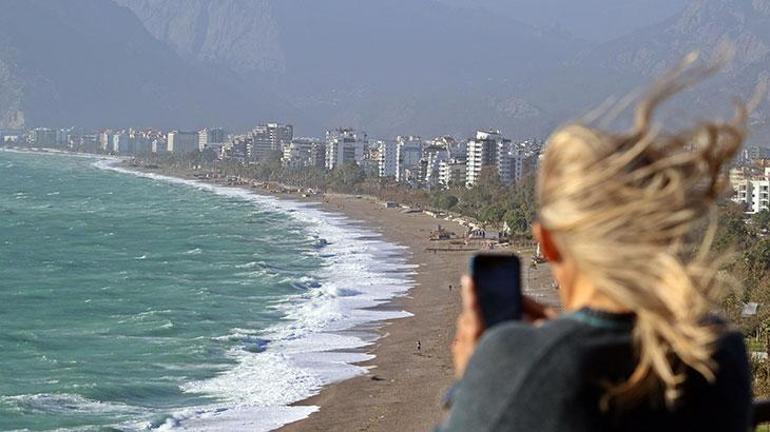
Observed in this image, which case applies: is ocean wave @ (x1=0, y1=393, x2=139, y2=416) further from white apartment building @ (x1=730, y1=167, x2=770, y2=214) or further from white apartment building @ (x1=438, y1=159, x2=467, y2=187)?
white apartment building @ (x1=438, y1=159, x2=467, y2=187)

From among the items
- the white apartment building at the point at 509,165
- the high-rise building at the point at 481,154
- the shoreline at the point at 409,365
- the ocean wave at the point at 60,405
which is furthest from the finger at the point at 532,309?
the white apartment building at the point at 509,165

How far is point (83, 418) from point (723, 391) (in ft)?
63.8

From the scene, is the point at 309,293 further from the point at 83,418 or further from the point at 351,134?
the point at 351,134

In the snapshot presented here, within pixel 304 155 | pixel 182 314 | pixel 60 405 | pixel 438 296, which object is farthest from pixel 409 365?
pixel 304 155

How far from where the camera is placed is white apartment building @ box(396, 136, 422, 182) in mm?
116250

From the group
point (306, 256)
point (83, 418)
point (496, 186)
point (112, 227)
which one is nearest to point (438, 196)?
point (496, 186)

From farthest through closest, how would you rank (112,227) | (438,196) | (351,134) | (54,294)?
(351,134)
(438,196)
(112,227)
(54,294)

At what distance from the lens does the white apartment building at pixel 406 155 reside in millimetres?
116250

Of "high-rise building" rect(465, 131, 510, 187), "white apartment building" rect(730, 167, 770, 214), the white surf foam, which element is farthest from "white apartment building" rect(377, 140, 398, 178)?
the white surf foam

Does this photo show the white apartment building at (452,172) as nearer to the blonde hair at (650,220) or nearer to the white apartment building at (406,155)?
the white apartment building at (406,155)

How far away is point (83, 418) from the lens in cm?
1994

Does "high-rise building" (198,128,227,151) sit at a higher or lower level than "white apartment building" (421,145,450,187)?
higher

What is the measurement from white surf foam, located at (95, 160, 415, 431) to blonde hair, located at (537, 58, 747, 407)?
17.4m

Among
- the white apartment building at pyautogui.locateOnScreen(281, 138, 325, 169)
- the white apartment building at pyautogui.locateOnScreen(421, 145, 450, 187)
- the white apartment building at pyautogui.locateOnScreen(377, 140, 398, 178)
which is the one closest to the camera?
the white apartment building at pyautogui.locateOnScreen(421, 145, 450, 187)
